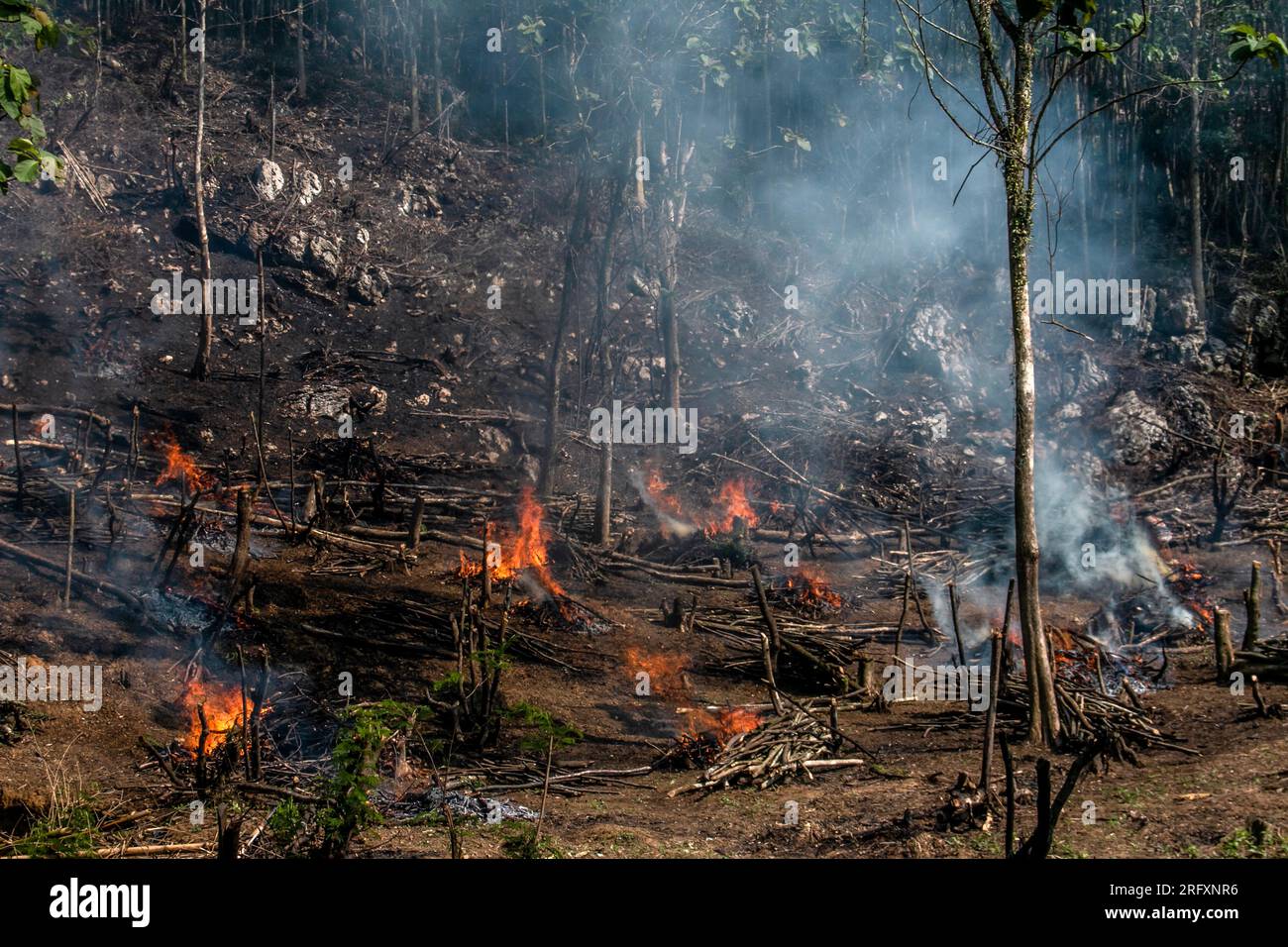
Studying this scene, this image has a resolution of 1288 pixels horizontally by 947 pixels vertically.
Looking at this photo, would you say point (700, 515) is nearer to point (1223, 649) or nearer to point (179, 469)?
point (179, 469)

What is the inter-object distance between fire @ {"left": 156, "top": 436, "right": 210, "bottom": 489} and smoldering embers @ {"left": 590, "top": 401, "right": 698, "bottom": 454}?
7155mm

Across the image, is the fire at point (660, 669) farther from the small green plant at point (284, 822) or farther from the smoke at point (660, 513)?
the small green plant at point (284, 822)

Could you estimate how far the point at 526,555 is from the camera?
14.9m

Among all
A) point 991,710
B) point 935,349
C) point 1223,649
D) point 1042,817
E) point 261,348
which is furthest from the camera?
point 935,349

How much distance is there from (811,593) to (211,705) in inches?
309

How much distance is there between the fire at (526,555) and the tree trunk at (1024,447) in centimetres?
628

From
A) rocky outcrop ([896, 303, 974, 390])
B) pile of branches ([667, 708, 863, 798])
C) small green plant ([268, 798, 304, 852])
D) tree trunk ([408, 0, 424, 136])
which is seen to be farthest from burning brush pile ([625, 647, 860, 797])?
tree trunk ([408, 0, 424, 136])

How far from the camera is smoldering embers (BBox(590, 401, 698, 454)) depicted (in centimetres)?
2059

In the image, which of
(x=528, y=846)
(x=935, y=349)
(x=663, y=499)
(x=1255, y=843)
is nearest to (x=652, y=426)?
(x=663, y=499)

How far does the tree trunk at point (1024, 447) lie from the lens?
9203mm

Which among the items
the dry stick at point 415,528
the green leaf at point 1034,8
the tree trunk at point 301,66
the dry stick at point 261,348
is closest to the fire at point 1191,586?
the green leaf at point 1034,8

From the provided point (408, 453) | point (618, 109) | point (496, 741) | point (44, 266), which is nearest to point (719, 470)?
point (408, 453)

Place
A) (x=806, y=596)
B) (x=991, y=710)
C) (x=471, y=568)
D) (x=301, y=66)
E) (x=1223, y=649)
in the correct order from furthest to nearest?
1. (x=301, y=66)
2. (x=806, y=596)
3. (x=471, y=568)
4. (x=1223, y=649)
5. (x=991, y=710)

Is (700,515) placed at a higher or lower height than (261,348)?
lower
